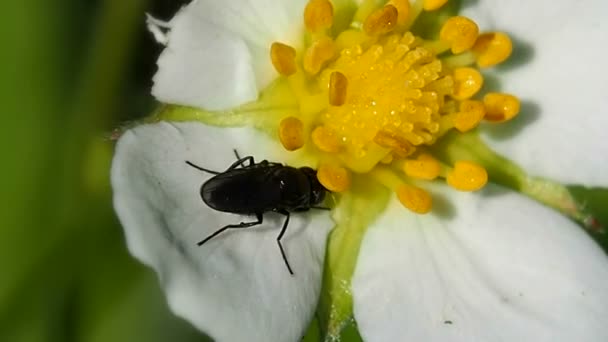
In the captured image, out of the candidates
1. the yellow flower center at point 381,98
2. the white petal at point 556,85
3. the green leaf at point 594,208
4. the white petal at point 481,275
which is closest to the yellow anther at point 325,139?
the yellow flower center at point 381,98

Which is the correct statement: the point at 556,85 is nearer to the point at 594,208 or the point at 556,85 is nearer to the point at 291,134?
the point at 594,208

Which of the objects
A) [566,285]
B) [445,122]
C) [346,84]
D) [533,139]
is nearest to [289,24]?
[346,84]

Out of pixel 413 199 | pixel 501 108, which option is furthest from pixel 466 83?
pixel 413 199

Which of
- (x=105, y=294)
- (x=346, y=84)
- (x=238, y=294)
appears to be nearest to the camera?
(x=238, y=294)

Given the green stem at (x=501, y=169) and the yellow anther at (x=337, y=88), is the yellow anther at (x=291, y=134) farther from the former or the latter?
the green stem at (x=501, y=169)

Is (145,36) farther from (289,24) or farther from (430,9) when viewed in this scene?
(430,9)

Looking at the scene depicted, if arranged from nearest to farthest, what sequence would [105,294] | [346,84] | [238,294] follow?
[238,294] < [346,84] < [105,294]
